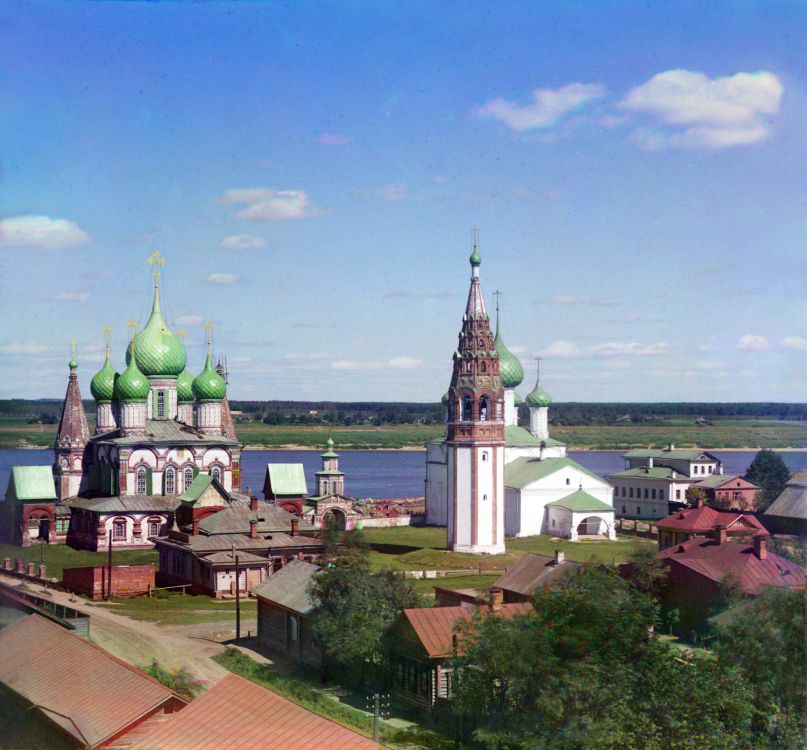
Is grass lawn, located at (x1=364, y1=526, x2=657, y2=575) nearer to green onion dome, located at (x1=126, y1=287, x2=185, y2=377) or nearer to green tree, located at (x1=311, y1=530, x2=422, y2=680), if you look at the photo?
green onion dome, located at (x1=126, y1=287, x2=185, y2=377)

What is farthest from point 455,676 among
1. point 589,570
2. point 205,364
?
point 205,364

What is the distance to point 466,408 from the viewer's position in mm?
36875

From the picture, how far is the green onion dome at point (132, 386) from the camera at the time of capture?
37.1 m

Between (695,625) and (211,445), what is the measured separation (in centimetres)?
2286

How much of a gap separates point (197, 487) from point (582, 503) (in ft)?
41.1

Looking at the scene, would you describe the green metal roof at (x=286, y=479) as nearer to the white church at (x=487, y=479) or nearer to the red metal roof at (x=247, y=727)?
the white church at (x=487, y=479)

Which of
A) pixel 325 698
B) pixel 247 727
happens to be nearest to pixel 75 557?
pixel 325 698

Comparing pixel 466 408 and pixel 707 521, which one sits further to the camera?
pixel 466 408

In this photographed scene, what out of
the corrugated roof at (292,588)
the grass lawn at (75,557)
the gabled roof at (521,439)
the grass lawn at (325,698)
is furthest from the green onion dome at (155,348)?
the grass lawn at (325,698)

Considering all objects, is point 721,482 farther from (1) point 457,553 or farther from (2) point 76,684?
(2) point 76,684

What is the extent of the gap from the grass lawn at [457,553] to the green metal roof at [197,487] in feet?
16.6

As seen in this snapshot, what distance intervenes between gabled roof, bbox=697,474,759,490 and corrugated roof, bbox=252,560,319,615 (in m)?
19.2

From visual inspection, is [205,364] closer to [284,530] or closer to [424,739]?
[284,530]

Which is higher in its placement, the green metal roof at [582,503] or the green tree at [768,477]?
the green tree at [768,477]
